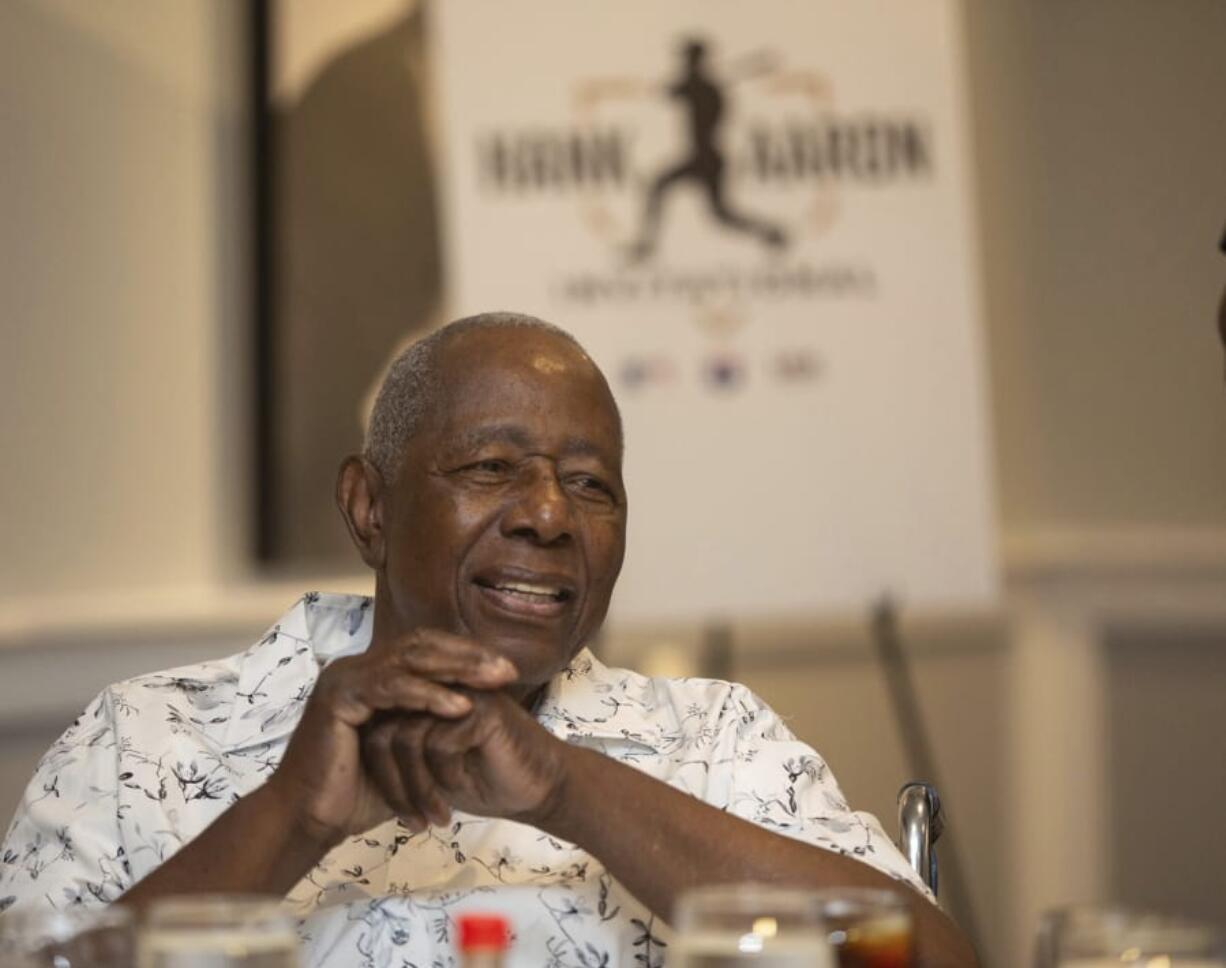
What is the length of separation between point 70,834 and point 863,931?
1.06m

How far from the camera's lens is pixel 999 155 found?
4.80 meters

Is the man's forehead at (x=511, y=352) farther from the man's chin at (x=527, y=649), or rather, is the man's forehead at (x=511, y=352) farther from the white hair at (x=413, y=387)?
the man's chin at (x=527, y=649)

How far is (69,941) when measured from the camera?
1.07 m

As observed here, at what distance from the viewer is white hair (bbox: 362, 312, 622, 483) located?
2232mm

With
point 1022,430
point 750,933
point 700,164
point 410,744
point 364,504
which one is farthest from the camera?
point 1022,430

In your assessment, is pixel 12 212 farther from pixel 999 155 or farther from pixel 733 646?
pixel 999 155

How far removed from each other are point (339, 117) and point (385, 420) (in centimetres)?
213

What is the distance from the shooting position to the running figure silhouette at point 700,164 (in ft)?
13.0

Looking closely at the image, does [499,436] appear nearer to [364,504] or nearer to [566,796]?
[364,504]

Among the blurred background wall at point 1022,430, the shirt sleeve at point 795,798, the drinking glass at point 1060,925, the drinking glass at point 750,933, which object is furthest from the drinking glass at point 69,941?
the blurred background wall at point 1022,430

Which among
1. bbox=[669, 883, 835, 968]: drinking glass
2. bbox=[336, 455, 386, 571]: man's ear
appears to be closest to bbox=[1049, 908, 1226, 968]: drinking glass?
bbox=[669, 883, 835, 968]: drinking glass

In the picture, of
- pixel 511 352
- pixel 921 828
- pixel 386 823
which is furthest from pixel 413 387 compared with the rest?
pixel 921 828

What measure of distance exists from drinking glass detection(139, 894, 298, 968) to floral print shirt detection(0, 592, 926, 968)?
0.85 metres

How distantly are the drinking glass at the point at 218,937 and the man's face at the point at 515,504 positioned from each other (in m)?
1.07
